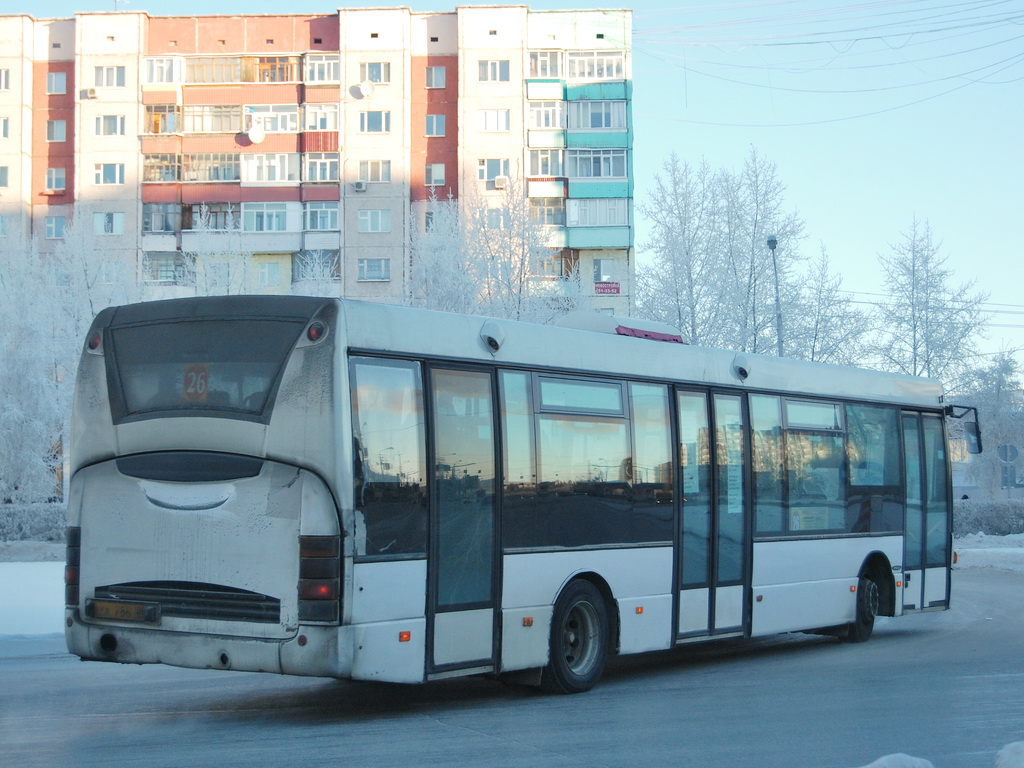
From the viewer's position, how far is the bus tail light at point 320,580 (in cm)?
757

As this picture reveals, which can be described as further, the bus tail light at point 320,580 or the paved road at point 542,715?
the bus tail light at point 320,580

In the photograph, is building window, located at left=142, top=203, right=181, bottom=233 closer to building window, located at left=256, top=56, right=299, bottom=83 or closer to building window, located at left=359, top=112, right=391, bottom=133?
building window, located at left=256, top=56, right=299, bottom=83

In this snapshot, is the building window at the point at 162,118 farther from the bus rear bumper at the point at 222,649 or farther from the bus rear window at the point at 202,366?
the bus rear bumper at the point at 222,649

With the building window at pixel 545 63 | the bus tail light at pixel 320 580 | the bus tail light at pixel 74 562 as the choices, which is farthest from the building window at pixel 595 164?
the bus tail light at pixel 320 580

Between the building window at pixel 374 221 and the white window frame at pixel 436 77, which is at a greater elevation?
the white window frame at pixel 436 77

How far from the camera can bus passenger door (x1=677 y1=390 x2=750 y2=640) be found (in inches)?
434

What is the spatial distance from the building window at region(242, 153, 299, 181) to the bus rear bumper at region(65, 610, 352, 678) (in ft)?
162

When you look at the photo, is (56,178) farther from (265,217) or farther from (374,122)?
(374,122)

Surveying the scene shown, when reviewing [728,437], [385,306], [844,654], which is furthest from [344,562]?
[844,654]

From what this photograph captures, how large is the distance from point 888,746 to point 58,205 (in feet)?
185

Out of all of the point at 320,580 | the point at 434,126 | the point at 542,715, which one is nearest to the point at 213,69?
the point at 434,126

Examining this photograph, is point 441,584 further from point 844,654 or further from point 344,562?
point 844,654

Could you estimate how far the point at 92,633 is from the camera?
8.34 m

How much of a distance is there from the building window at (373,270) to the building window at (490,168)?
5810 mm
